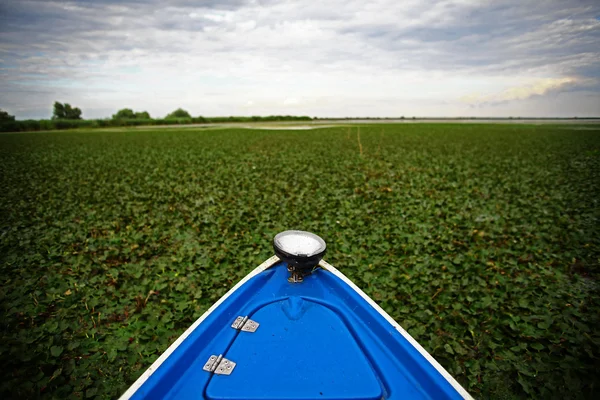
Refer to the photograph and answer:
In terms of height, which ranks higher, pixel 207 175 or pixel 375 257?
pixel 207 175

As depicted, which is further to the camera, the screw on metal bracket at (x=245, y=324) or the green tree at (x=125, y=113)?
the green tree at (x=125, y=113)

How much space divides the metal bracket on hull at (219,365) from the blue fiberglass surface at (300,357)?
22 millimetres

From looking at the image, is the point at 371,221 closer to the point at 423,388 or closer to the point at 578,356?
the point at 578,356

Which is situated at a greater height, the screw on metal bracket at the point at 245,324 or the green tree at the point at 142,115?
the green tree at the point at 142,115

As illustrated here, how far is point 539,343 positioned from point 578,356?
0.25 metres

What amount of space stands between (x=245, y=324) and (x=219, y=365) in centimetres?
29

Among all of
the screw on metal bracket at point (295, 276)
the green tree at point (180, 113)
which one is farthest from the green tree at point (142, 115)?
the screw on metal bracket at point (295, 276)

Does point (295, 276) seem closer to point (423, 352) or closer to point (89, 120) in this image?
point (423, 352)

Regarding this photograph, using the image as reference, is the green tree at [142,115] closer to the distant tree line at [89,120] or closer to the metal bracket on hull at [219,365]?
the distant tree line at [89,120]

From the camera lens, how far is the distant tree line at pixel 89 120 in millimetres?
35416

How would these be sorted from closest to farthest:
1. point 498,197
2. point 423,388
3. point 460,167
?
point 423,388 < point 498,197 < point 460,167

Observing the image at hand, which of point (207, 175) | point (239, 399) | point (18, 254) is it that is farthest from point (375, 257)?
point (207, 175)

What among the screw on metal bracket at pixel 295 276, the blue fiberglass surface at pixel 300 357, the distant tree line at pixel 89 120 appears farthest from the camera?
→ the distant tree line at pixel 89 120

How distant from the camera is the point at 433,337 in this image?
2537mm
